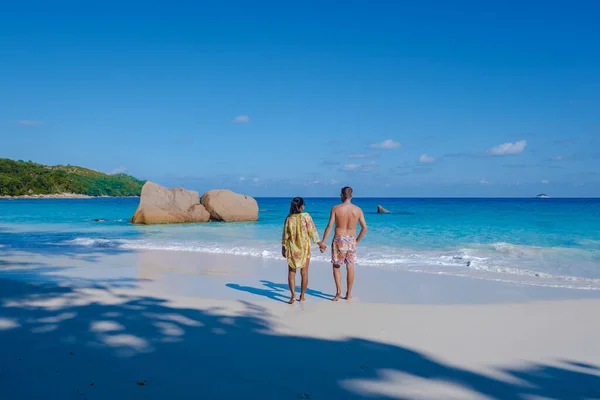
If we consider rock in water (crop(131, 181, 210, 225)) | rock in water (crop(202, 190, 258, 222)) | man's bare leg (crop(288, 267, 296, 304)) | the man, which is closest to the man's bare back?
the man

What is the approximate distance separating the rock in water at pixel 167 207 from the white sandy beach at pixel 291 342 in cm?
1911

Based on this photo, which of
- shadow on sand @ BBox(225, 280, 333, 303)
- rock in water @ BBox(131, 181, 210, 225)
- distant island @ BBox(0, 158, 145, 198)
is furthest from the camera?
distant island @ BBox(0, 158, 145, 198)

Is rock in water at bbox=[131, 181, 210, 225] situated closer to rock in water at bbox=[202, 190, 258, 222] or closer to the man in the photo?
rock in water at bbox=[202, 190, 258, 222]

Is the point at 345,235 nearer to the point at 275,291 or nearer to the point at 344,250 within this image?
the point at 344,250

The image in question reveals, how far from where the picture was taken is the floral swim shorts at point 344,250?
7391 millimetres

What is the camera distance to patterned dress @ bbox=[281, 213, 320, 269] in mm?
7047

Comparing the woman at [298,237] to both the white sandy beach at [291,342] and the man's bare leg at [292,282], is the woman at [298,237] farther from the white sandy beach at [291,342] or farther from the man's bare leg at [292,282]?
the white sandy beach at [291,342]

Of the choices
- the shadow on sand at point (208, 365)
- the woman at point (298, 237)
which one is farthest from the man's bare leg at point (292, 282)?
the shadow on sand at point (208, 365)

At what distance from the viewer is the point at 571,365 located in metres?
4.46

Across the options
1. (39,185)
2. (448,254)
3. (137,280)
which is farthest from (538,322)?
(39,185)

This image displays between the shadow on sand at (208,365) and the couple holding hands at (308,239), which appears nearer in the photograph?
the shadow on sand at (208,365)

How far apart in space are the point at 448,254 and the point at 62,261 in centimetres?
1172

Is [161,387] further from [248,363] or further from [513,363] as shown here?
[513,363]

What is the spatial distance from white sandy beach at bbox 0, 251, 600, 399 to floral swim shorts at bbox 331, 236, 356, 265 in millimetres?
758
